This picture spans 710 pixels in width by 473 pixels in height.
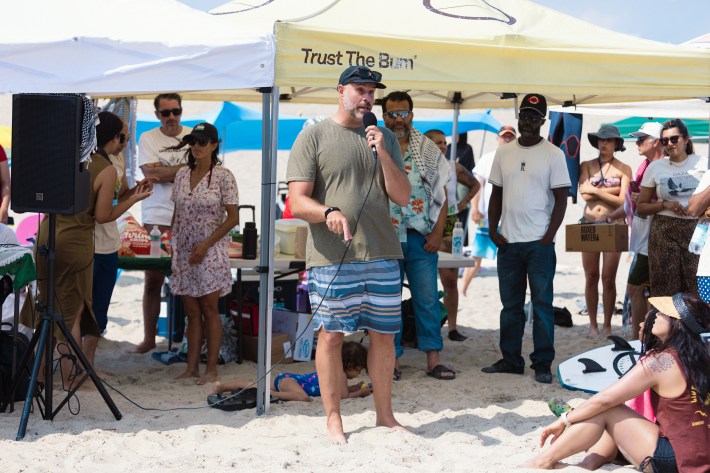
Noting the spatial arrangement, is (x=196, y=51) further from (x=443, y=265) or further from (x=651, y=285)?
(x=651, y=285)

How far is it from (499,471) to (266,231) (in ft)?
6.12

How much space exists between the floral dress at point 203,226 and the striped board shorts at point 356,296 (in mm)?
1508

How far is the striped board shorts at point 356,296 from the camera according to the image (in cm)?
463

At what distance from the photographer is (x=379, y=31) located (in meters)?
5.38

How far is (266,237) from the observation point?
A: 5.23 meters

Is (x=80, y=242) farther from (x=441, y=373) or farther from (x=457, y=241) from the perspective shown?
(x=457, y=241)

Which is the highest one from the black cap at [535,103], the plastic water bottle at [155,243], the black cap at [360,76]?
the black cap at [535,103]

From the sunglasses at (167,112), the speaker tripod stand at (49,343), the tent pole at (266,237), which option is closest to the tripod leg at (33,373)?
the speaker tripod stand at (49,343)

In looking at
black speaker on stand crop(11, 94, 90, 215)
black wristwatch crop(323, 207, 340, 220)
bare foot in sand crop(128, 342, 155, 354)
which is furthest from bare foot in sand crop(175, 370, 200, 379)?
black wristwatch crop(323, 207, 340, 220)

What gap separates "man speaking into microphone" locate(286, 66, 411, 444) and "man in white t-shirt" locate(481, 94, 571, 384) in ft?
5.81

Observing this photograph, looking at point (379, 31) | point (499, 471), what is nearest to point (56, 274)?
point (379, 31)

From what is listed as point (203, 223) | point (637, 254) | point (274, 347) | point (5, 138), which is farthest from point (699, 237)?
point (5, 138)

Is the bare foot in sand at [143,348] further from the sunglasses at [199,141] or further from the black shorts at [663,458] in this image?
the black shorts at [663,458]

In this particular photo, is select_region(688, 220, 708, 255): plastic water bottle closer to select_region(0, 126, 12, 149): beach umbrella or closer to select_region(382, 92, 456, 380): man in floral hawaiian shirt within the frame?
select_region(382, 92, 456, 380): man in floral hawaiian shirt
